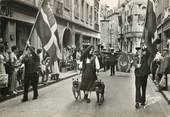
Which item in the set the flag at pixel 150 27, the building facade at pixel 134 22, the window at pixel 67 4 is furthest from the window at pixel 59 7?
the building facade at pixel 134 22

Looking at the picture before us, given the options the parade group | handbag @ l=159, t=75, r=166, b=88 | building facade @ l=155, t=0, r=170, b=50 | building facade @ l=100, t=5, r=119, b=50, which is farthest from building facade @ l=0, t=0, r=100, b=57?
building facade @ l=100, t=5, r=119, b=50

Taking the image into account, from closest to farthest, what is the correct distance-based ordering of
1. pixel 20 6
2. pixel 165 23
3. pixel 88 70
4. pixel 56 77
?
1. pixel 88 70
2. pixel 56 77
3. pixel 20 6
4. pixel 165 23

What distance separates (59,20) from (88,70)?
1757 centimetres

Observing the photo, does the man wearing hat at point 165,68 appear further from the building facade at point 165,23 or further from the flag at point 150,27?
the building facade at point 165,23

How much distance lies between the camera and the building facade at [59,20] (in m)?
18.5

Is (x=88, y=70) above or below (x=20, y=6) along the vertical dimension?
below

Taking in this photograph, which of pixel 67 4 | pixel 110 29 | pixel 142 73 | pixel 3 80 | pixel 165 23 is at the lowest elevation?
pixel 3 80

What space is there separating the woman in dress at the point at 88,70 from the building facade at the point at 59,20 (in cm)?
63

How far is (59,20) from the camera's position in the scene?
29.2 metres

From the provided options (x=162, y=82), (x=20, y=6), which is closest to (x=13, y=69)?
(x=162, y=82)

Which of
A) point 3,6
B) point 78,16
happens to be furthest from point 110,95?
point 78,16

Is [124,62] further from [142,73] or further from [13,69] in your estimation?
[142,73]

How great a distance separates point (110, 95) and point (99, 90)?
2.60m

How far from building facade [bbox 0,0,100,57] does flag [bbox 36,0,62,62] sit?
48.5 inches
